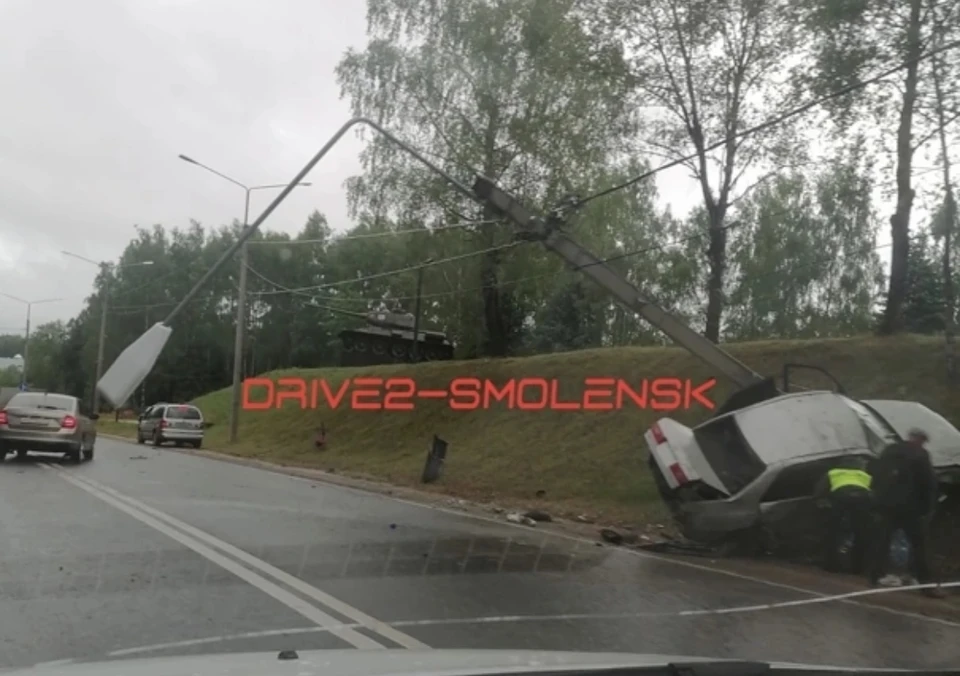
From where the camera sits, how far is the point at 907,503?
1067 centimetres

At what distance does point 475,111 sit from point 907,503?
24922 millimetres

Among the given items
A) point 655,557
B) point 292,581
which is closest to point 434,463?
point 655,557

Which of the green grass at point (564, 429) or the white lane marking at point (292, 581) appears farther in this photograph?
the green grass at point (564, 429)

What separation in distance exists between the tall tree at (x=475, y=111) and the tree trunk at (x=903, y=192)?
9819 mm

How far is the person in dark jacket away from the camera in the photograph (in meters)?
10.7

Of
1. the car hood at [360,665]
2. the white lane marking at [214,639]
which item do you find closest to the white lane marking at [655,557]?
the white lane marking at [214,639]

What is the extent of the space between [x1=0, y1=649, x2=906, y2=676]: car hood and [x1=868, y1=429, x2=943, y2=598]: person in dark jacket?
7.48m

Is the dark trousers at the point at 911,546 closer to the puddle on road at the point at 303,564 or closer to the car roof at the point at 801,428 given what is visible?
the car roof at the point at 801,428

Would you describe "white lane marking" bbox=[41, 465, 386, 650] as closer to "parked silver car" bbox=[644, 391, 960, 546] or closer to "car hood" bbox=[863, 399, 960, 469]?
"parked silver car" bbox=[644, 391, 960, 546]

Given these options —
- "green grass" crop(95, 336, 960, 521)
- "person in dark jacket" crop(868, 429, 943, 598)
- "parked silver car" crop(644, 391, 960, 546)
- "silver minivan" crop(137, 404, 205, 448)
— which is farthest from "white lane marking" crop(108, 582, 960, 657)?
"silver minivan" crop(137, 404, 205, 448)

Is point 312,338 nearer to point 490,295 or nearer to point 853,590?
point 490,295

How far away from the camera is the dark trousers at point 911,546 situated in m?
10.8

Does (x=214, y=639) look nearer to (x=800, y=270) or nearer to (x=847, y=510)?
(x=847, y=510)

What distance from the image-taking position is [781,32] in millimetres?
23766
